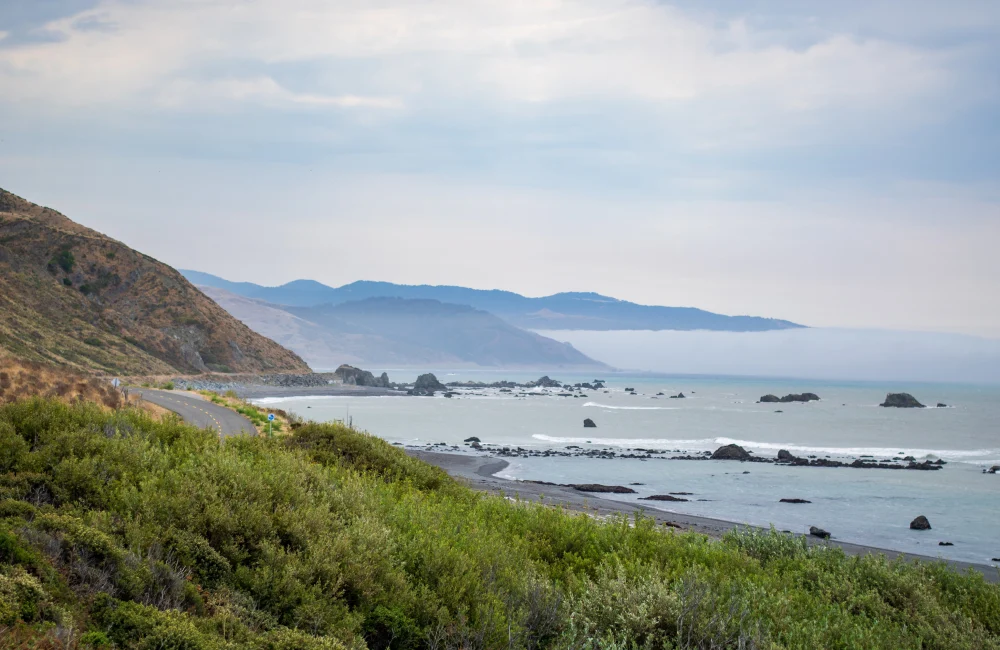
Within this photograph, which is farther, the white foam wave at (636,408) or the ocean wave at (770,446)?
the white foam wave at (636,408)

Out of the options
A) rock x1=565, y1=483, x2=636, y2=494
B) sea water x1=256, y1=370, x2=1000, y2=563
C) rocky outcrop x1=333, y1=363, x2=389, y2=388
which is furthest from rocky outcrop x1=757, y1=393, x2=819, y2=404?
rock x1=565, y1=483, x2=636, y2=494

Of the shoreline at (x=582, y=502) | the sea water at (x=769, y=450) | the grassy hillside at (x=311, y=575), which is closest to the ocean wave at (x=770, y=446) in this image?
the sea water at (x=769, y=450)

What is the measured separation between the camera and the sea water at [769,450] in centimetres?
3198

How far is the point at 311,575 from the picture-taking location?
292 inches

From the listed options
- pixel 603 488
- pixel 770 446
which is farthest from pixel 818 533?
pixel 770 446

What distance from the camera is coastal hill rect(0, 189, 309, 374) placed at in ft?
250

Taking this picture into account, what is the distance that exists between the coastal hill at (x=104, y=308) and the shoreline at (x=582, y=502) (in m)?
38.5

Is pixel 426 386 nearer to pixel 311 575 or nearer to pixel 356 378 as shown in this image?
pixel 356 378

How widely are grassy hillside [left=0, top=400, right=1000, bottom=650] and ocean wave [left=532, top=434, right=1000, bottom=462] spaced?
4937 centimetres

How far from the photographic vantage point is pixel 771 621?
324 inches

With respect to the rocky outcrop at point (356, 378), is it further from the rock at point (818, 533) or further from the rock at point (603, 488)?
the rock at point (818, 533)

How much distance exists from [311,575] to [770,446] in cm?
5911

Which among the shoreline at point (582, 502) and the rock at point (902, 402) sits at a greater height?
the rock at point (902, 402)

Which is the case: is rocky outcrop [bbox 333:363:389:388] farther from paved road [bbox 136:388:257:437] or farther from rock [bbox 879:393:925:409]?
paved road [bbox 136:388:257:437]
